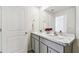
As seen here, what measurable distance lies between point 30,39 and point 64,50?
2.42 meters

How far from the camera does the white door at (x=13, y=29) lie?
8.09 feet

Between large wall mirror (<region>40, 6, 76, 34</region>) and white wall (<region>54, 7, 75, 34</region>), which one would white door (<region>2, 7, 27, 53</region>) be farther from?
white wall (<region>54, 7, 75, 34</region>)

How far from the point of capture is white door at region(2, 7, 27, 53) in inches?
97.1

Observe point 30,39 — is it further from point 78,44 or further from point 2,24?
point 78,44

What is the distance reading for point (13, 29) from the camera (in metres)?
2.57

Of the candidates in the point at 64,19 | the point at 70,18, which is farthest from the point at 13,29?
the point at 70,18

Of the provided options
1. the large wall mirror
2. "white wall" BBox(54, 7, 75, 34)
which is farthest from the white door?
"white wall" BBox(54, 7, 75, 34)

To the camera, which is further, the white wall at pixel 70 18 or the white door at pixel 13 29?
the white door at pixel 13 29

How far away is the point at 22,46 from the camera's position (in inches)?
110

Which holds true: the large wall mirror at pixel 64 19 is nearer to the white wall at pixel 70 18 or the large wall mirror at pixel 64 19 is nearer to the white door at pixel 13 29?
the white wall at pixel 70 18

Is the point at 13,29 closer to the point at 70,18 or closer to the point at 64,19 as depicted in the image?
the point at 64,19

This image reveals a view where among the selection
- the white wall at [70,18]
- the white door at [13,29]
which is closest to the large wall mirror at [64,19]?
the white wall at [70,18]
